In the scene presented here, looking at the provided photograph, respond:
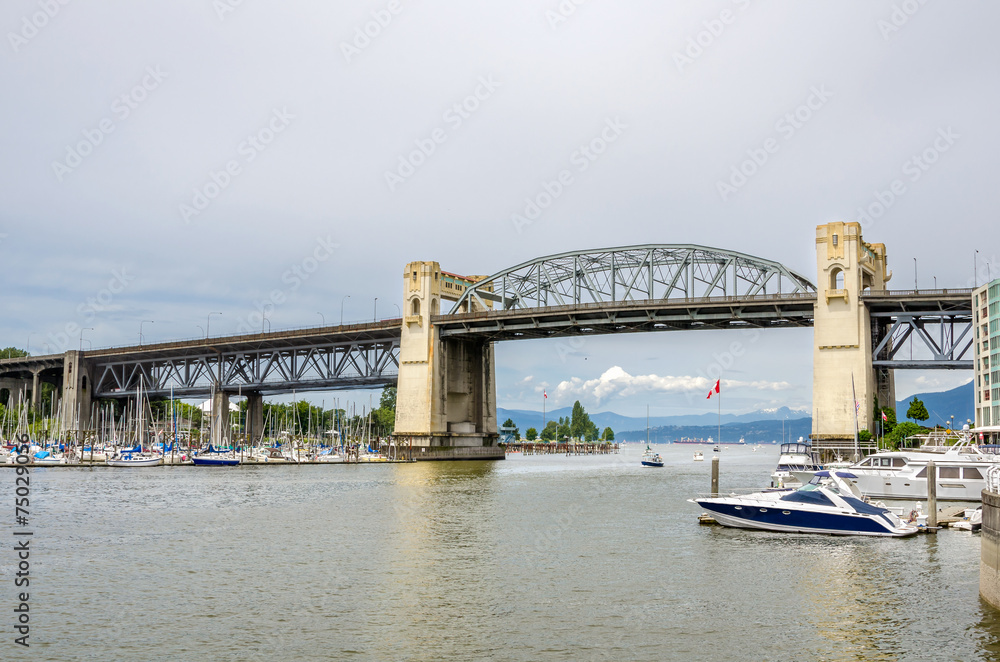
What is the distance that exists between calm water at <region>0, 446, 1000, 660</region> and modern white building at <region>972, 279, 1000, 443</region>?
52611mm

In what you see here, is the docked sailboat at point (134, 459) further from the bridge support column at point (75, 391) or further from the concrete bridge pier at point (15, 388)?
the concrete bridge pier at point (15, 388)

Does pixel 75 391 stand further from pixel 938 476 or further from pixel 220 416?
pixel 938 476

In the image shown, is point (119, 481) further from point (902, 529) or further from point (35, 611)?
point (902, 529)

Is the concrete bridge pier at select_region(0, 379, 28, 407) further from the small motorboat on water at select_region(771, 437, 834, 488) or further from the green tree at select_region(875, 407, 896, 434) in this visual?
the green tree at select_region(875, 407, 896, 434)

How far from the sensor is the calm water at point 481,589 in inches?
816

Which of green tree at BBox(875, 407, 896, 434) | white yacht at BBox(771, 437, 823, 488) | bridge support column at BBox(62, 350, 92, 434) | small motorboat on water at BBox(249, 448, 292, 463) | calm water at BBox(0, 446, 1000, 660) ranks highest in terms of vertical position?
bridge support column at BBox(62, 350, 92, 434)

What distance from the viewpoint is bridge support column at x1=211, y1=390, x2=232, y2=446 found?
427 ft

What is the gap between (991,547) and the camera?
68.7 feet

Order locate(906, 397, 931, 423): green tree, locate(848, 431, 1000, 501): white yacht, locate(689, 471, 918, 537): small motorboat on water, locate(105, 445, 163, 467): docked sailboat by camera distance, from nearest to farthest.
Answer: locate(689, 471, 918, 537): small motorboat on water < locate(848, 431, 1000, 501): white yacht < locate(906, 397, 931, 423): green tree < locate(105, 445, 163, 467): docked sailboat

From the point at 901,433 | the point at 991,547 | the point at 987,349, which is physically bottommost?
the point at 991,547

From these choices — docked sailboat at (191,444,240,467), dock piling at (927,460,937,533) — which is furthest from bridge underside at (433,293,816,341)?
dock piling at (927,460,937,533)

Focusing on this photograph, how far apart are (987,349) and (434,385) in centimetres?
6094

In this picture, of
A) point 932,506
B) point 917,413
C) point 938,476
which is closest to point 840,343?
point 917,413

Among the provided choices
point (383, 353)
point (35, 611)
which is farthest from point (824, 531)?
point (383, 353)
